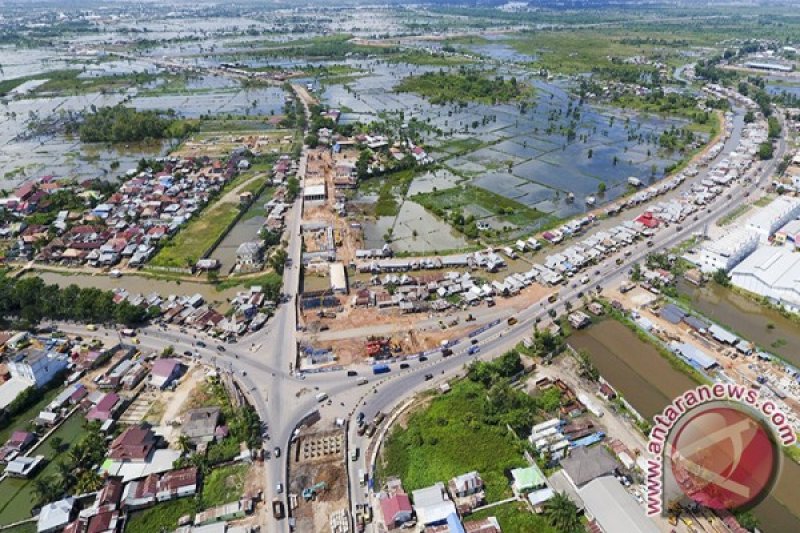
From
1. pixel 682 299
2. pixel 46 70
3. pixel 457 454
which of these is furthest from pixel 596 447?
pixel 46 70

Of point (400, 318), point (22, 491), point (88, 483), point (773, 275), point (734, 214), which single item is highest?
point (734, 214)

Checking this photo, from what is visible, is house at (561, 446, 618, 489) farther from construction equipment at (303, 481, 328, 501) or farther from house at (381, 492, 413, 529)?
construction equipment at (303, 481, 328, 501)

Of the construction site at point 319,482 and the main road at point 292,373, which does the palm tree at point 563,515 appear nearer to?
the main road at point 292,373

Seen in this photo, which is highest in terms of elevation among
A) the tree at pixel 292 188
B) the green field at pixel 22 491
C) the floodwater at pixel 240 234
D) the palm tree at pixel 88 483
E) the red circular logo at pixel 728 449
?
the red circular logo at pixel 728 449

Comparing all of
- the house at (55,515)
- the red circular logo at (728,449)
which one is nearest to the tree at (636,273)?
the red circular logo at (728,449)

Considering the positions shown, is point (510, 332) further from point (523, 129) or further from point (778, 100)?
point (778, 100)

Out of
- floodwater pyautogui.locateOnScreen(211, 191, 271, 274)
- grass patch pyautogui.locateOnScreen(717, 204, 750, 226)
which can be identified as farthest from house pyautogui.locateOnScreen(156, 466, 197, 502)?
grass patch pyautogui.locateOnScreen(717, 204, 750, 226)

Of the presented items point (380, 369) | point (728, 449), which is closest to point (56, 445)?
point (380, 369)

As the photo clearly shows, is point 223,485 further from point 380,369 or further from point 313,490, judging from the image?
point 380,369
